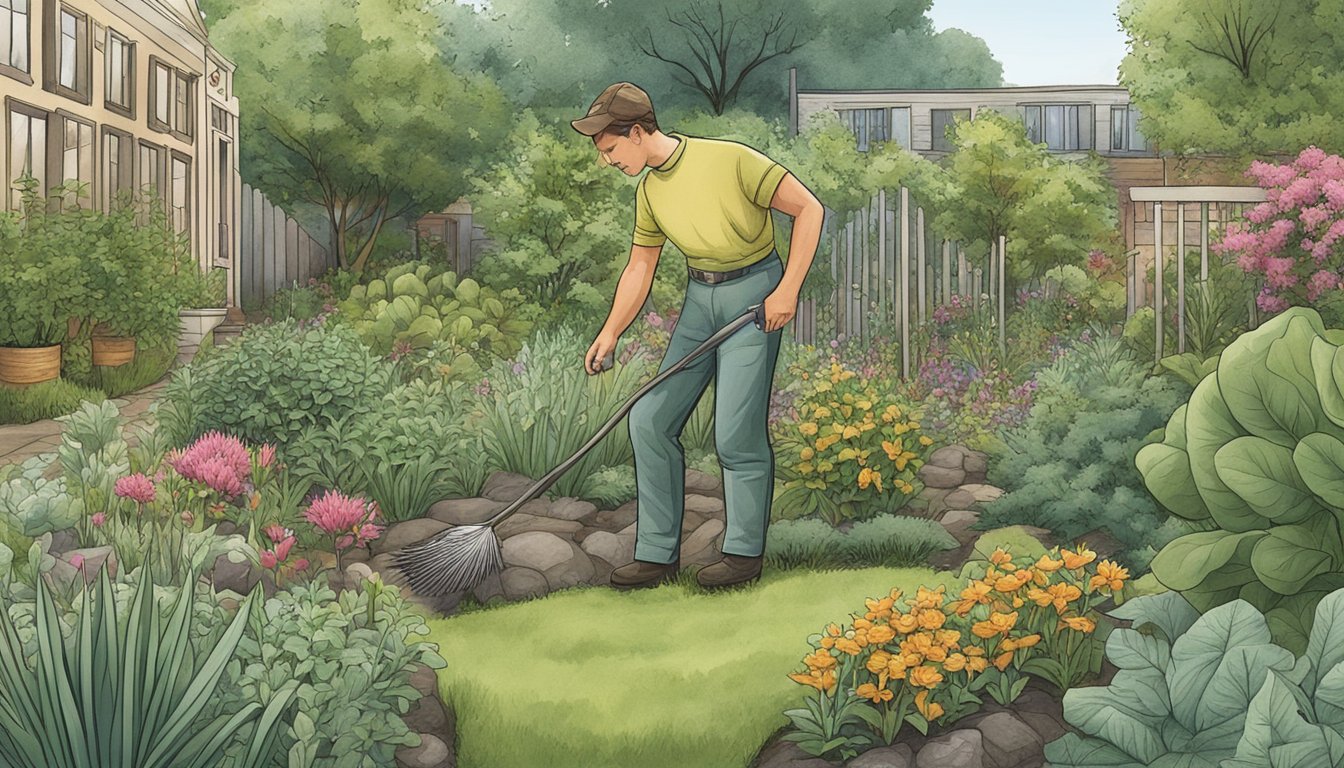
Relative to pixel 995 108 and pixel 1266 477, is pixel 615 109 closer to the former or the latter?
pixel 1266 477

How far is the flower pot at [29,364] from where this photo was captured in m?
4.38

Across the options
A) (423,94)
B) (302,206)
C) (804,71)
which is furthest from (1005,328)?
(302,206)

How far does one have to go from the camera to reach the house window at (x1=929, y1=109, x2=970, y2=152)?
6.76 meters

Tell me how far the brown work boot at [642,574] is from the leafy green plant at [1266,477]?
6.02ft

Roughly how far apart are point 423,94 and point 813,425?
2.80m

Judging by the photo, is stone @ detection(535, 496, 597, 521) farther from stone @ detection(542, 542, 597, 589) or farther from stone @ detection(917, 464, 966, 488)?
stone @ detection(917, 464, 966, 488)

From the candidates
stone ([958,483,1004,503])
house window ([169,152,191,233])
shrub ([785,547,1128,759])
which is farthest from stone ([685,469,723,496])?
house window ([169,152,191,233])

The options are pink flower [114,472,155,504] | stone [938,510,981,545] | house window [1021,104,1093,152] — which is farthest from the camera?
house window [1021,104,1093,152]

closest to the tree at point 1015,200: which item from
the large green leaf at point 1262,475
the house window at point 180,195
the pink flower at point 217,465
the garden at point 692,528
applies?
the garden at point 692,528

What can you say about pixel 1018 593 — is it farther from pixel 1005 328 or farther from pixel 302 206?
pixel 302 206

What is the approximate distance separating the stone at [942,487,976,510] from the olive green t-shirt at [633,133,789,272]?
1.27 metres

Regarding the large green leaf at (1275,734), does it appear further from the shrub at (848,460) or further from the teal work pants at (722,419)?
the shrub at (848,460)

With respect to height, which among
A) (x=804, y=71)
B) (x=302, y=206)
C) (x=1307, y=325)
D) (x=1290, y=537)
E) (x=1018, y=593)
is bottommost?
(x=1018, y=593)

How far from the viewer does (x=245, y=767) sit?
96.6 inches
